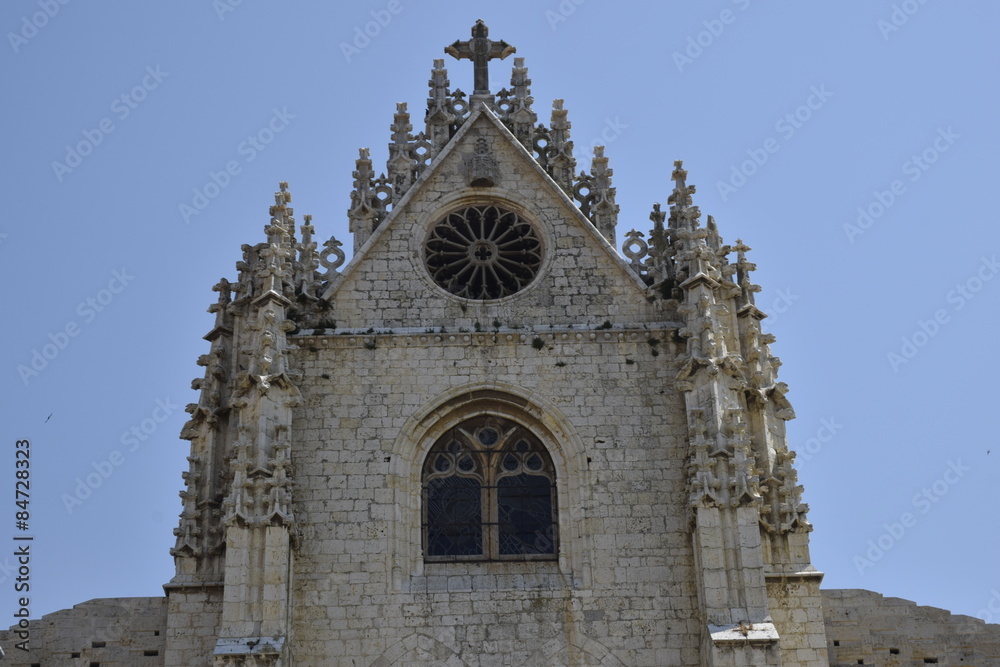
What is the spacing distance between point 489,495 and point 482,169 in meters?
5.40

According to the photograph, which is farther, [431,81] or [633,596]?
[431,81]

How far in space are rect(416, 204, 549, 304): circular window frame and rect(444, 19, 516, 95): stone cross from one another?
2.53m

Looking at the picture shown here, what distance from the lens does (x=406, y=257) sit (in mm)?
24688

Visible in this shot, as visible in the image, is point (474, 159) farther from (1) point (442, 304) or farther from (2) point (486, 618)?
(2) point (486, 618)

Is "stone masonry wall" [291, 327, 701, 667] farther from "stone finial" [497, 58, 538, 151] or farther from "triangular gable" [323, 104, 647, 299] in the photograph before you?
"stone finial" [497, 58, 538, 151]

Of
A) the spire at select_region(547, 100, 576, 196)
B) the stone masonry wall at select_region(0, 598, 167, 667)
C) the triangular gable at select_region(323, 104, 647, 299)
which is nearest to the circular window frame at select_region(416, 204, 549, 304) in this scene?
the triangular gable at select_region(323, 104, 647, 299)

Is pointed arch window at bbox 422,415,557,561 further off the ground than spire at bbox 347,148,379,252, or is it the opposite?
spire at bbox 347,148,379,252

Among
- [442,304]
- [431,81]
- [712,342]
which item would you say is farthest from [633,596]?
[431,81]

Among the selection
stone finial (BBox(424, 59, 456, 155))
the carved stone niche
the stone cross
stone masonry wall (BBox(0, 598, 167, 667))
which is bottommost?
stone masonry wall (BBox(0, 598, 167, 667))

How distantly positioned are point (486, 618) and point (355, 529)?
222 centimetres

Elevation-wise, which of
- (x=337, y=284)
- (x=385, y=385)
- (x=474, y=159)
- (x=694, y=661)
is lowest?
(x=694, y=661)

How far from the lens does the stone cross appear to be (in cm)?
2694

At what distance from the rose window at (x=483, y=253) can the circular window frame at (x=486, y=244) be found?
0.05 feet

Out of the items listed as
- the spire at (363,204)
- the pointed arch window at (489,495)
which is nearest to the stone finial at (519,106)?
the spire at (363,204)
